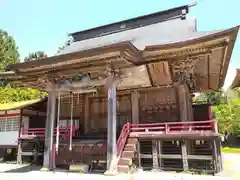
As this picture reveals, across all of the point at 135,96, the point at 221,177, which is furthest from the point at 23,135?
the point at 221,177

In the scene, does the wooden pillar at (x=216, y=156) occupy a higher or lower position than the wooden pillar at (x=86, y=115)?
lower

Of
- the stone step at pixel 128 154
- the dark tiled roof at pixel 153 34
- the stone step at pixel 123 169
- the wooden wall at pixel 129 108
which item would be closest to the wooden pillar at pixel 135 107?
the wooden wall at pixel 129 108

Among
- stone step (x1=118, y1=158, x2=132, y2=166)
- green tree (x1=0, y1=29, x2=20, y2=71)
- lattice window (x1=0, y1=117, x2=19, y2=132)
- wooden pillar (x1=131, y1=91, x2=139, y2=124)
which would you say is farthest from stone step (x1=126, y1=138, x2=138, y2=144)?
green tree (x1=0, y1=29, x2=20, y2=71)

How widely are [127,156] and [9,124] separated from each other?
1077 centimetres

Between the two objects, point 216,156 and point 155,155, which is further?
point 155,155

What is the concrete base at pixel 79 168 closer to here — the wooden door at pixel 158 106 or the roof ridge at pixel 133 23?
the wooden door at pixel 158 106

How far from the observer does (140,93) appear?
13.3 meters

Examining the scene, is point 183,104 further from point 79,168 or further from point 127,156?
point 79,168

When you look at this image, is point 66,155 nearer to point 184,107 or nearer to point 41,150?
point 41,150

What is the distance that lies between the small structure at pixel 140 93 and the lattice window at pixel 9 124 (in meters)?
1.69

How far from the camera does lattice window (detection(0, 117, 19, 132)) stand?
1574cm

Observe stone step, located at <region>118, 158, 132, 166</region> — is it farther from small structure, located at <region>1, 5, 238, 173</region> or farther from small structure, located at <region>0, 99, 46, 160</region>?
small structure, located at <region>0, 99, 46, 160</region>

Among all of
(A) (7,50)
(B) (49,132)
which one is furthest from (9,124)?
(A) (7,50)

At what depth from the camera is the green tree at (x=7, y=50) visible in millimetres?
38534
